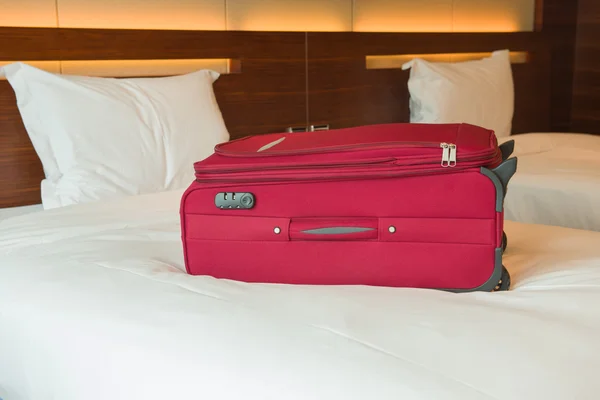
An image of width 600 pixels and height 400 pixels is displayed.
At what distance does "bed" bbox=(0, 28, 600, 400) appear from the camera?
32.4 inches

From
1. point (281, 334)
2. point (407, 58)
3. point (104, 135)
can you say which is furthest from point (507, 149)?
point (407, 58)

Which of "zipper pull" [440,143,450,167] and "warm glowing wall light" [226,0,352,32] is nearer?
"zipper pull" [440,143,450,167]

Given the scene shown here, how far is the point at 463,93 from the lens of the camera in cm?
303

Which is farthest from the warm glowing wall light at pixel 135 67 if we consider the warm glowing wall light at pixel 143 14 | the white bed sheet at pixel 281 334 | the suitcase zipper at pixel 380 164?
the suitcase zipper at pixel 380 164

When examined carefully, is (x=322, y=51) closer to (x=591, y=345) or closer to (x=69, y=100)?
(x=69, y=100)

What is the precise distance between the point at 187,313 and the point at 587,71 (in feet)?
11.7

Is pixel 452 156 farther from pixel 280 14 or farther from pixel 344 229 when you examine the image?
pixel 280 14

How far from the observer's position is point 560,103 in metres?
4.05

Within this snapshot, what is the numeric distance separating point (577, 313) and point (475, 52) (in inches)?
106

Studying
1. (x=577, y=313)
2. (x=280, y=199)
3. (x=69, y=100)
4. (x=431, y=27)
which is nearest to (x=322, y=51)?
(x=431, y=27)

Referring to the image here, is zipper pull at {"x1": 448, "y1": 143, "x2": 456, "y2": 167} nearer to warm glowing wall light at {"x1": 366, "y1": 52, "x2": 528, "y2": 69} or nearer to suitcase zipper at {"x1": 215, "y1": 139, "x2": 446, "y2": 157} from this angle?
suitcase zipper at {"x1": 215, "y1": 139, "x2": 446, "y2": 157}

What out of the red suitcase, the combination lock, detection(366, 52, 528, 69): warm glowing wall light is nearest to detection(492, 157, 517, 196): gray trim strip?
the red suitcase

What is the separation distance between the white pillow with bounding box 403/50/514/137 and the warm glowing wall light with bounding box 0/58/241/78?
2.82ft

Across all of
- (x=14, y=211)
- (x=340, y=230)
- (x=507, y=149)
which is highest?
(x=507, y=149)
